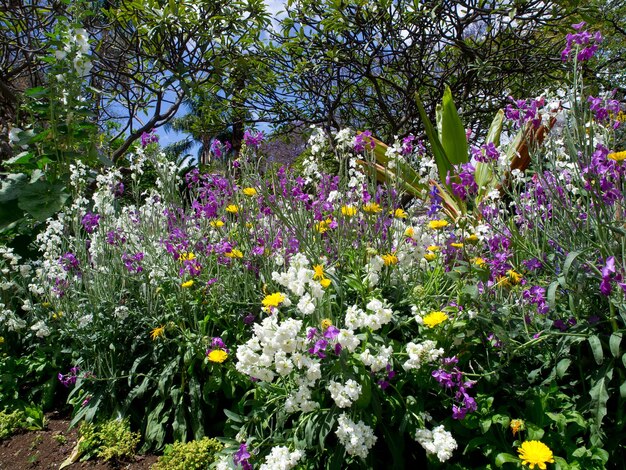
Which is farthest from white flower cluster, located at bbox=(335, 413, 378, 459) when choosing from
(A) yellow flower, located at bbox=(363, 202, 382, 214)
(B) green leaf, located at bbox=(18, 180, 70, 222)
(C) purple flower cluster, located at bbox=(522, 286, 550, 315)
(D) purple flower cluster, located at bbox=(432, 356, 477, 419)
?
(B) green leaf, located at bbox=(18, 180, 70, 222)

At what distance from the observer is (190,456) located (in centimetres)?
212

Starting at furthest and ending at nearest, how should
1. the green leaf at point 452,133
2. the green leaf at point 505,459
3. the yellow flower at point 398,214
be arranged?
the green leaf at point 452,133 < the yellow flower at point 398,214 < the green leaf at point 505,459

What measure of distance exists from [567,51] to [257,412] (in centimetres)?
195

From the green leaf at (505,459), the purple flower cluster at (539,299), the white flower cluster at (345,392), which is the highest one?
the purple flower cluster at (539,299)

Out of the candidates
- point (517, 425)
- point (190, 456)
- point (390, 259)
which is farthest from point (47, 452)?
point (517, 425)

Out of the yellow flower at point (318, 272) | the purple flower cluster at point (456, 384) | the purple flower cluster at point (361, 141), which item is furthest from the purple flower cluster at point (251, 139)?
the purple flower cluster at point (456, 384)

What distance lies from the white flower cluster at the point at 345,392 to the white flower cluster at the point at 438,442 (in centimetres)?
29

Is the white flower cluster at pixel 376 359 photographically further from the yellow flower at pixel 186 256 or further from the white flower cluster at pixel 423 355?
the yellow flower at pixel 186 256

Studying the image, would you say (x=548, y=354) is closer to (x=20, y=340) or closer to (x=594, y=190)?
(x=594, y=190)

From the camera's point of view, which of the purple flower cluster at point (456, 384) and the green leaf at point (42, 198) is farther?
the green leaf at point (42, 198)

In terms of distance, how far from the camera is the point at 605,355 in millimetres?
1762

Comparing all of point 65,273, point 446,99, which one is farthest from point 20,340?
point 446,99

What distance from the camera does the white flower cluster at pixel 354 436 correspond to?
5.28 feet

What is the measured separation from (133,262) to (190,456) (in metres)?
1.20
